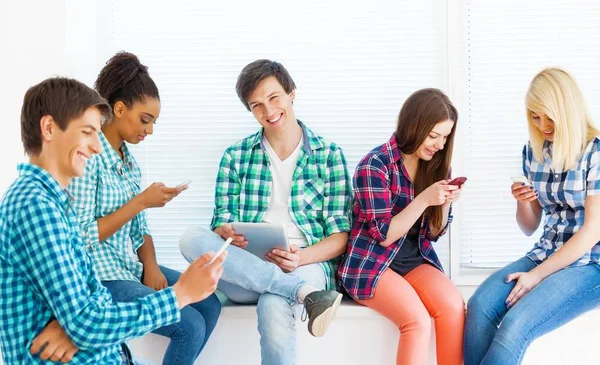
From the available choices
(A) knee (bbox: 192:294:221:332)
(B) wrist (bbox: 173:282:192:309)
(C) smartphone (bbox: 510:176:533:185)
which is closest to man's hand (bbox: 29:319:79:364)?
(B) wrist (bbox: 173:282:192:309)

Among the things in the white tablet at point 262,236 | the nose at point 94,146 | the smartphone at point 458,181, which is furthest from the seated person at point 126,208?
the smartphone at point 458,181

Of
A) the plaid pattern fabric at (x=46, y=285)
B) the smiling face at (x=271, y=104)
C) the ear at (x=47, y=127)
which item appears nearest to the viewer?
the plaid pattern fabric at (x=46, y=285)

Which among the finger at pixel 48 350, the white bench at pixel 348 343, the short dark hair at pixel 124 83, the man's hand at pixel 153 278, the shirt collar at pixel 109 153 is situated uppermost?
the short dark hair at pixel 124 83

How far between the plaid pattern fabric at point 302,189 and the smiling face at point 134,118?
0.37 m

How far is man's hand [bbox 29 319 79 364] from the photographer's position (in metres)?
1.50

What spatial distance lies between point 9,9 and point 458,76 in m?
1.72

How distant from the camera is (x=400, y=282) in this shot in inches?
101

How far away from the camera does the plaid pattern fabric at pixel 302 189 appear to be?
2717 millimetres

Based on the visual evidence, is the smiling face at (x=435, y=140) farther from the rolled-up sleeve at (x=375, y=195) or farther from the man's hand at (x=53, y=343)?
the man's hand at (x=53, y=343)

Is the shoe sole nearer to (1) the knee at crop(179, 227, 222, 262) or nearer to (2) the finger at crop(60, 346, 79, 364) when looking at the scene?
(1) the knee at crop(179, 227, 222, 262)

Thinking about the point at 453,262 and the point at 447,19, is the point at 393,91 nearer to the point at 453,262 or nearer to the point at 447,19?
the point at 447,19

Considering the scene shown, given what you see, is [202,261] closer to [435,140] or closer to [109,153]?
[109,153]

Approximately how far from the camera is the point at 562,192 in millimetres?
2488

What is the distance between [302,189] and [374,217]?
311 mm
